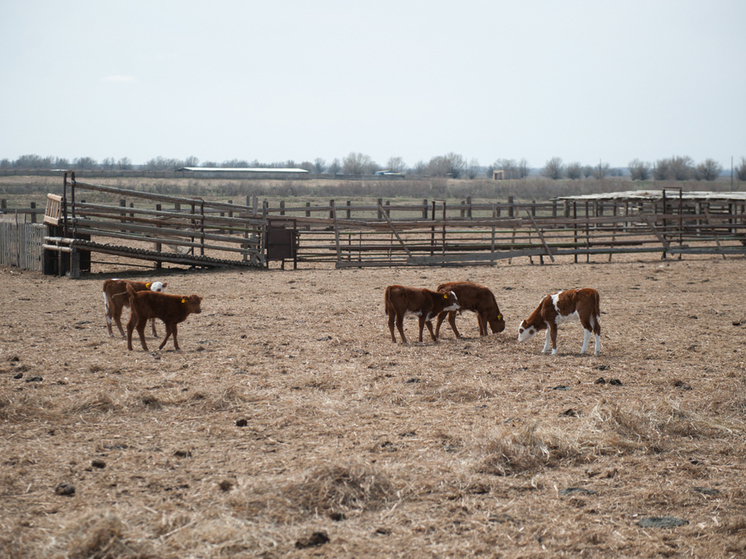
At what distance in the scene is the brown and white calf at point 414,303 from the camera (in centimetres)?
920

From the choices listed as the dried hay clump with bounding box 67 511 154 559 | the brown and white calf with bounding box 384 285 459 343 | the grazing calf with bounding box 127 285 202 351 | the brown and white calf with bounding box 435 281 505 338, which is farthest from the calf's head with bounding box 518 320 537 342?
the dried hay clump with bounding box 67 511 154 559

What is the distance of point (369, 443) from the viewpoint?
5.32 meters

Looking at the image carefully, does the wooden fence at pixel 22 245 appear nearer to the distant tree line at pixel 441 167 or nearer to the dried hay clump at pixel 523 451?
the dried hay clump at pixel 523 451

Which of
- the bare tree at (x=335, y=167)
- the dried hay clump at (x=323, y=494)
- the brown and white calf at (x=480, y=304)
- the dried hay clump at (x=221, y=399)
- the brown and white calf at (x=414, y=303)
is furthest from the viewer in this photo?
the bare tree at (x=335, y=167)

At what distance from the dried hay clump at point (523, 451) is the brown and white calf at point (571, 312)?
3209mm

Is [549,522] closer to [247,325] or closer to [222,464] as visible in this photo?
[222,464]

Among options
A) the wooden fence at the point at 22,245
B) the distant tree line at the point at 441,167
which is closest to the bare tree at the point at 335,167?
the distant tree line at the point at 441,167

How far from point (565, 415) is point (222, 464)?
3.04 m

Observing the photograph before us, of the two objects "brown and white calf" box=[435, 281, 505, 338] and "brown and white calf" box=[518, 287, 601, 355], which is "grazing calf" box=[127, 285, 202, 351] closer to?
"brown and white calf" box=[435, 281, 505, 338]

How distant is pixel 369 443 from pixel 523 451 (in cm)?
118

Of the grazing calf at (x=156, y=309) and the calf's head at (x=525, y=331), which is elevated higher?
the grazing calf at (x=156, y=309)

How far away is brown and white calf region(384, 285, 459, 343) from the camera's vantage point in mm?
9203

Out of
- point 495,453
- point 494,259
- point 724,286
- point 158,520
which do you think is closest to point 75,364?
point 158,520

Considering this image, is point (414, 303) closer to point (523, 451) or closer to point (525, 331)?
point (525, 331)
